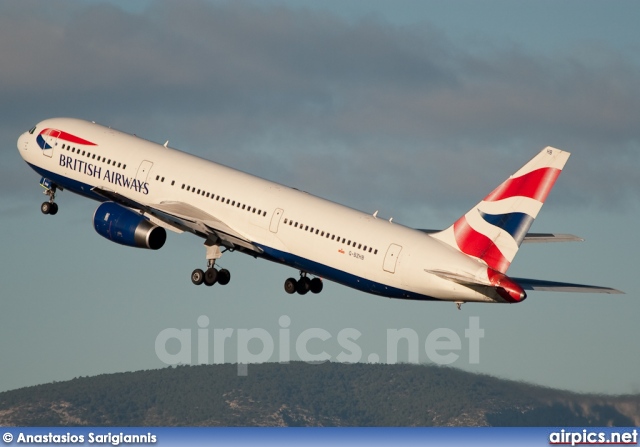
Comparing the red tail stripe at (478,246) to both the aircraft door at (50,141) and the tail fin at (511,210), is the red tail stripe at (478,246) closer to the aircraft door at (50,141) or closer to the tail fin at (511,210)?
the tail fin at (511,210)

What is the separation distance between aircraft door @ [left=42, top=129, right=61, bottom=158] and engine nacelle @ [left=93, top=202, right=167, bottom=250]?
24.3ft

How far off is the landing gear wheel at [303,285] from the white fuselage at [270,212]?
18.4ft

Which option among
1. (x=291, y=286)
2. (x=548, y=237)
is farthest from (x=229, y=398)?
(x=548, y=237)

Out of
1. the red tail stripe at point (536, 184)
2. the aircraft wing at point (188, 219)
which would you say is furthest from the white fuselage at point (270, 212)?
the red tail stripe at point (536, 184)

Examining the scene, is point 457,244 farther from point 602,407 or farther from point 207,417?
point 207,417

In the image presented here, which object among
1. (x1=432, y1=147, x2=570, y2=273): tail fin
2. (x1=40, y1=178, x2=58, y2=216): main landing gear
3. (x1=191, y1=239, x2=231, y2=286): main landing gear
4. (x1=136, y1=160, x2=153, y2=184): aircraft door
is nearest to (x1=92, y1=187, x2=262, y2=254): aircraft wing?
(x1=191, y1=239, x2=231, y2=286): main landing gear

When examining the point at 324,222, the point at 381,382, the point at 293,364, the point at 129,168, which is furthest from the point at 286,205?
the point at 293,364

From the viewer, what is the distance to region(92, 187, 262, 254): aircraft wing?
7369 centimetres

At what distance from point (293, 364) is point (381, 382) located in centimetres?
1356

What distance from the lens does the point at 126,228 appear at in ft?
243

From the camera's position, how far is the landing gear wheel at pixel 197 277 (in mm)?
75688

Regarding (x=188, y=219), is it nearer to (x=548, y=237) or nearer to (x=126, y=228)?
(x=126, y=228)

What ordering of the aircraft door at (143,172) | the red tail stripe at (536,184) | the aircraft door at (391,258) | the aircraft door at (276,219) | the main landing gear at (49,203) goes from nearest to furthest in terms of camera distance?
the red tail stripe at (536,184) < the aircraft door at (391,258) < the aircraft door at (276,219) < the aircraft door at (143,172) < the main landing gear at (49,203)

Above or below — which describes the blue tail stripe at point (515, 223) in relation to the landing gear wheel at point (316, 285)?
below
